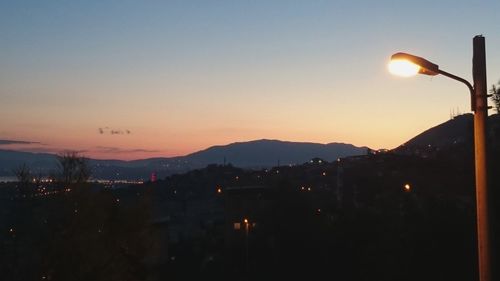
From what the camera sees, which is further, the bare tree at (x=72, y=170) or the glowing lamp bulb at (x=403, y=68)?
the bare tree at (x=72, y=170)

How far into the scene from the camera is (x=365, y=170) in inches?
3071

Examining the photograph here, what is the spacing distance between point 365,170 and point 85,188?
215 ft

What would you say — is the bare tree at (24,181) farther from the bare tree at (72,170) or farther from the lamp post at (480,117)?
the lamp post at (480,117)

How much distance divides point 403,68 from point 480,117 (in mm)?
799

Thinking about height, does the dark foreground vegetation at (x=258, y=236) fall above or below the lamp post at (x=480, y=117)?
below

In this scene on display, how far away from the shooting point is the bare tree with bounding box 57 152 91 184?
15.1 metres

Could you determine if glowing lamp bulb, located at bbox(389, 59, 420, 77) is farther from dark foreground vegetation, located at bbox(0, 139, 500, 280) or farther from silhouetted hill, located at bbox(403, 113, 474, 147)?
silhouetted hill, located at bbox(403, 113, 474, 147)

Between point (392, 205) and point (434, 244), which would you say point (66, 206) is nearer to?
point (434, 244)

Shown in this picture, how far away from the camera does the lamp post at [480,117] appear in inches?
214

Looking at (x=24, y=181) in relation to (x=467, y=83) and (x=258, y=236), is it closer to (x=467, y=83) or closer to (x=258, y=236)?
(x=467, y=83)

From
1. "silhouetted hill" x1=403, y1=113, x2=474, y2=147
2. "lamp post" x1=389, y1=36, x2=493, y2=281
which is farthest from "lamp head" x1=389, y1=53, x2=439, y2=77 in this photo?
"silhouetted hill" x1=403, y1=113, x2=474, y2=147

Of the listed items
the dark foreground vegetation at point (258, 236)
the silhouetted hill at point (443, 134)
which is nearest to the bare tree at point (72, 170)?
the dark foreground vegetation at point (258, 236)

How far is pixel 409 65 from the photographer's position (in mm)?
5402

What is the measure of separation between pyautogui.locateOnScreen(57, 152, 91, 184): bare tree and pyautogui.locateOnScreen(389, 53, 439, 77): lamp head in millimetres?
10982
